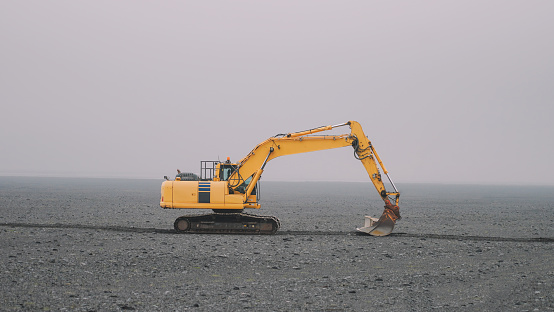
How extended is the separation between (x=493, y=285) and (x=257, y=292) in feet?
20.0

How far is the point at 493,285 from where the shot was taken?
13.1 meters

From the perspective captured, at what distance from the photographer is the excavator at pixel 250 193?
21422 millimetres

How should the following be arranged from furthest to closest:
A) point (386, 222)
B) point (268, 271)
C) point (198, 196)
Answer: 1. point (198, 196)
2. point (386, 222)
3. point (268, 271)

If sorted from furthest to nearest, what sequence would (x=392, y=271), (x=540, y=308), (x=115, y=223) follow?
(x=115, y=223)
(x=392, y=271)
(x=540, y=308)

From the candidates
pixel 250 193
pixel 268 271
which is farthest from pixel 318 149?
pixel 268 271

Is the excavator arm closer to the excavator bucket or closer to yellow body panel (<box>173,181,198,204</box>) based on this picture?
the excavator bucket

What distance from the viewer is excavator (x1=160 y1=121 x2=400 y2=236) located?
2142 cm

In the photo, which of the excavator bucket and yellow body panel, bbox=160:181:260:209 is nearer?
the excavator bucket

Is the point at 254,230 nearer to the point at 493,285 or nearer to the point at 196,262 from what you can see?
the point at 196,262

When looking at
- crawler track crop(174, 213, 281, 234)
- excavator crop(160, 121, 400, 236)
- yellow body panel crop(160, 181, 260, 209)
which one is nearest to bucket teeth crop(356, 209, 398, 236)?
excavator crop(160, 121, 400, 236)

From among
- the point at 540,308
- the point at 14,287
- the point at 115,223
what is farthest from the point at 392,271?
the point at 115,223

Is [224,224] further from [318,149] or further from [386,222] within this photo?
[386,222]

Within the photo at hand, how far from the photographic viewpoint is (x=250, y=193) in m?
22.1

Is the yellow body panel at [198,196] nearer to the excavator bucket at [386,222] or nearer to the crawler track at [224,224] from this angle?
the crawler track at [224,224]
